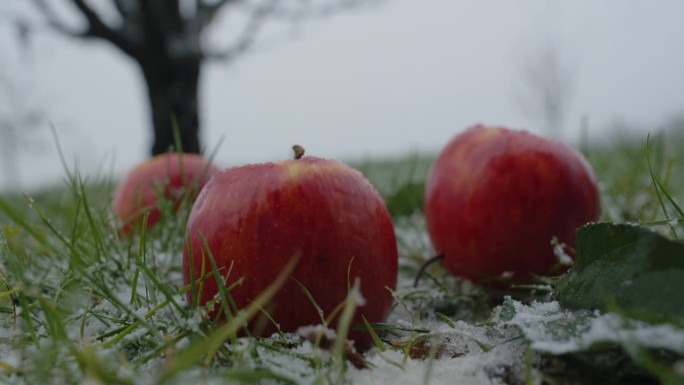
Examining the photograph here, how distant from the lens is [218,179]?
2.93 feet

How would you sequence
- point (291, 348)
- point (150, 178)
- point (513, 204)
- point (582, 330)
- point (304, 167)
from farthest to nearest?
point (150, 178) < point (513, 204) < point (304, 167) < point (291, 348) < point (582, 330)

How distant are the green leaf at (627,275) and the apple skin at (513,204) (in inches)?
17.2

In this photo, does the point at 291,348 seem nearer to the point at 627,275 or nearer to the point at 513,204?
the point at 627,275

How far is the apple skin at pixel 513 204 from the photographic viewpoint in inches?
46.6

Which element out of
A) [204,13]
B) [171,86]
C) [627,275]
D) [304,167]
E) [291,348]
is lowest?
[291,348]

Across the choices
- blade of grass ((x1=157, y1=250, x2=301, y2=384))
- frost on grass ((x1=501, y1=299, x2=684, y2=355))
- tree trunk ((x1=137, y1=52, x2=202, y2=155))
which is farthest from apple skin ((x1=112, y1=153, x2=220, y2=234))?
tree trunk ((x1=137, y1=52, x2=202, y2=155))

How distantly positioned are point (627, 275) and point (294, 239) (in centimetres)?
41

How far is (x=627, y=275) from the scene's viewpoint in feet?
2.10

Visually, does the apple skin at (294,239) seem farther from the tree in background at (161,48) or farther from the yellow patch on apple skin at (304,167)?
the tree in background at (161,48)

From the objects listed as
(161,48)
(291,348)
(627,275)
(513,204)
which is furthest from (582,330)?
(161,48)

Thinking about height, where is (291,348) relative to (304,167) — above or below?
below

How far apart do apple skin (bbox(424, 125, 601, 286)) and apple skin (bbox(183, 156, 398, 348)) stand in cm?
42

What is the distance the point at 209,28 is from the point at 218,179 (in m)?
6.75

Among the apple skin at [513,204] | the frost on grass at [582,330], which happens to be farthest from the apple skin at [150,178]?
the frost on grass at [582,330]
